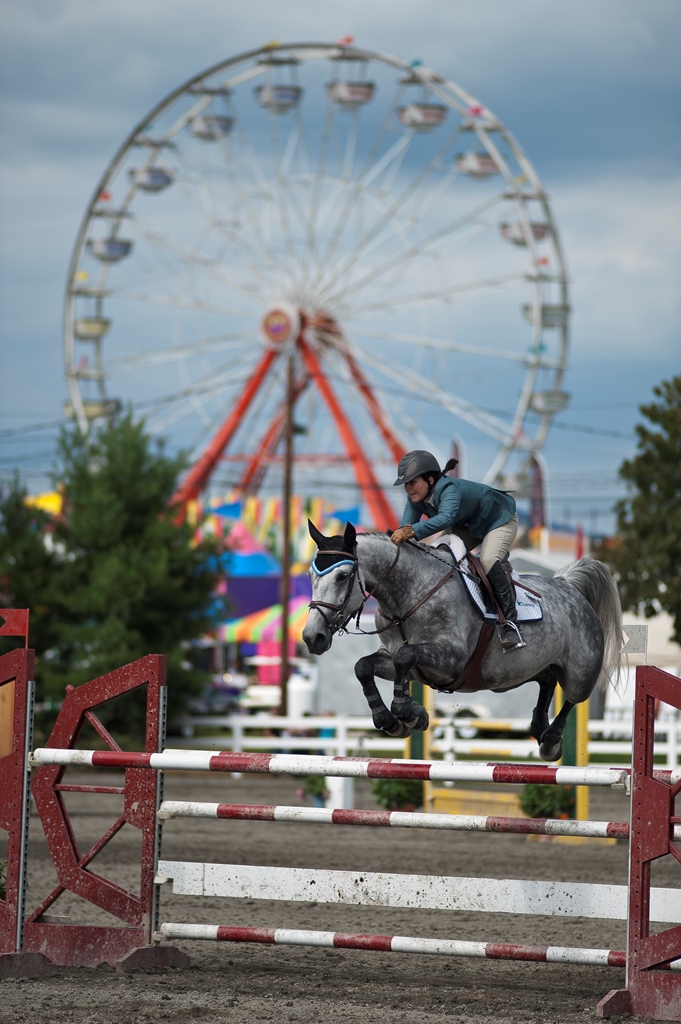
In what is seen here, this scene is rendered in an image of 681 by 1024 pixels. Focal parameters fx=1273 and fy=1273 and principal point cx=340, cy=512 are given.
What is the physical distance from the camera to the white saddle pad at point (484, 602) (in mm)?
4832

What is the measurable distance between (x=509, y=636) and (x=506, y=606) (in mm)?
117

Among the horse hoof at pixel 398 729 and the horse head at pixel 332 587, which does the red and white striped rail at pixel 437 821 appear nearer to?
the horse hoof at pixel 398 729

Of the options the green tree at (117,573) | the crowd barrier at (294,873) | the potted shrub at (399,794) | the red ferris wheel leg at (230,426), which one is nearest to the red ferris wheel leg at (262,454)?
the red ferris wheel leg at (230,426)

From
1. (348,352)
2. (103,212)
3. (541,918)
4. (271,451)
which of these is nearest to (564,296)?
(348,352)

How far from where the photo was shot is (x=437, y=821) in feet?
17.5

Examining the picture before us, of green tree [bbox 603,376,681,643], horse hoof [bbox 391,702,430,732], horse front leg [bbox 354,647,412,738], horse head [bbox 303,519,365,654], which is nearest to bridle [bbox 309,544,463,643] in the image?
horse head [bbox 303,519,365,654]

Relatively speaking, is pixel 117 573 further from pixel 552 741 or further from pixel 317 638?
pixel 317 638

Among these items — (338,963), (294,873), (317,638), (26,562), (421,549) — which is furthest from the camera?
(26,562)

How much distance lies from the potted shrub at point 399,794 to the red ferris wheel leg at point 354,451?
15.2 meters

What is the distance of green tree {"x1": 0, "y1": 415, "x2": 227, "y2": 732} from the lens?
2156 cm

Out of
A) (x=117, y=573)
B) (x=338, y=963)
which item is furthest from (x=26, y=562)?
(x=338, y=963)

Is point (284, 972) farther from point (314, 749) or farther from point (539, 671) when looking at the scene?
point (314, 749)

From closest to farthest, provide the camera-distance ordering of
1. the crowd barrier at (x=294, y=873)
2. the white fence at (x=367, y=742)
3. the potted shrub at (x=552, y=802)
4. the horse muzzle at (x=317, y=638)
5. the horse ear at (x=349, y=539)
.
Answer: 1. the horse muzzle at (x=317, y=638)
2. the horse ear at (x=349, y=539)
3. the crowd barrier at (x=294, y=873)
4. the potted shrub at (x=552, y=802)
5. the white fence at (x=367, y=742)

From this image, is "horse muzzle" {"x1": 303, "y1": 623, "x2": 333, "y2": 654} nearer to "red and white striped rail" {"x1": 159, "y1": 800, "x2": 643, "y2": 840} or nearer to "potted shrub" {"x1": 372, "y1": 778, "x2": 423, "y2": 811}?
"red and white striped rail" {"x1": 159, "y1": 800, "x2": 643, "y2": 840}
